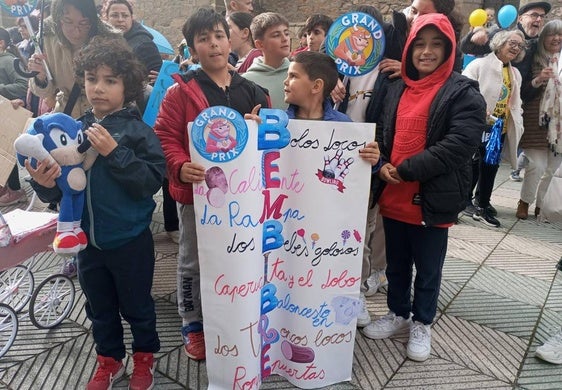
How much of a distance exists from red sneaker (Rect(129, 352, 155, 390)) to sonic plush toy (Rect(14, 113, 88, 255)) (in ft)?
2.30

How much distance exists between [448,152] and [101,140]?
158 cm

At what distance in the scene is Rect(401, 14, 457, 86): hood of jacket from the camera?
2.08m

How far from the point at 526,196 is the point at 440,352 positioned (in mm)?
3358

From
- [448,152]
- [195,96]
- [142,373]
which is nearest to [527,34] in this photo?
[448,152]

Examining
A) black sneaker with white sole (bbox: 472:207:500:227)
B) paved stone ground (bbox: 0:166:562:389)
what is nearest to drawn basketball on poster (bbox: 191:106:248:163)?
paved stone ground (bbox: 0:166:562:389)

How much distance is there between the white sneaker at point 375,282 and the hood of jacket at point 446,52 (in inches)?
58.3

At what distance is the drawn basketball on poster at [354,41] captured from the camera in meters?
2.23

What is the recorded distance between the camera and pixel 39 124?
1.69 m

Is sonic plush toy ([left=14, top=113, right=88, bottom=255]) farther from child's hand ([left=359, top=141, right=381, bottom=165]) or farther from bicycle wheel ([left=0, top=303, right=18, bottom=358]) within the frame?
child's hand ([left=359, top=141, right=381, bottom=165])

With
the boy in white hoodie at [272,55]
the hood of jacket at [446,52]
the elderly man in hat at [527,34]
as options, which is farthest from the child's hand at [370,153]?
the elderly man in hat at [527,34]

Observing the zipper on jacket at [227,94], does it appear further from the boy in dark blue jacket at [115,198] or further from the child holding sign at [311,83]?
the boy in dark blue jacket at [115,198]

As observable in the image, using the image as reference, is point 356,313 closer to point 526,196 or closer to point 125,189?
point 125,189

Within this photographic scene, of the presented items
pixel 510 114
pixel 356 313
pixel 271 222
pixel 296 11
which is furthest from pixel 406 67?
pixel 296 11

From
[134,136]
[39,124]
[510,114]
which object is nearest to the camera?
[39,124]
